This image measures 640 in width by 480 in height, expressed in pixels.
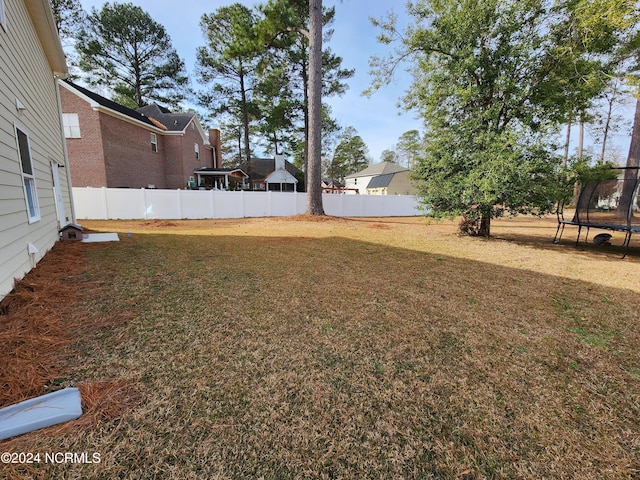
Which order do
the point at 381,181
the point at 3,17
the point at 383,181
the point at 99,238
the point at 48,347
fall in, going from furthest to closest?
the point at 381,181 → the point at 383,181 → the point at 99,238 → the point at 3,17 → the point at 48,347

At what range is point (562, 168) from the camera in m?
6.30

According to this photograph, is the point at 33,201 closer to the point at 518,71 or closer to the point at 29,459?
the point at 29,459

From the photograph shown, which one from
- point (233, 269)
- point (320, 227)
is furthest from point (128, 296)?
point (320, 227)

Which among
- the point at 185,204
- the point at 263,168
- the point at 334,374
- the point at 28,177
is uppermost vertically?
the point at 263,168

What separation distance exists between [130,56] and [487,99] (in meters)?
27.0

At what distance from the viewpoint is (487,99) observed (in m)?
7.06

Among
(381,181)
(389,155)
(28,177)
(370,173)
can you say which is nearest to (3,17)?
(28,177)

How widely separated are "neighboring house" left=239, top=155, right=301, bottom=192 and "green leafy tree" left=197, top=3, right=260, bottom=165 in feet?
16.3

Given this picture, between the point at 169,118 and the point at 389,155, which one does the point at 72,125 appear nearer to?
the point at 169,118

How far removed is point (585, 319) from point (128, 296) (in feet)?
16.0

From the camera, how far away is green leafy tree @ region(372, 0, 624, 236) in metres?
6.20

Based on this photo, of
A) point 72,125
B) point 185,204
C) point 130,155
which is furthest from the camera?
point 130,155

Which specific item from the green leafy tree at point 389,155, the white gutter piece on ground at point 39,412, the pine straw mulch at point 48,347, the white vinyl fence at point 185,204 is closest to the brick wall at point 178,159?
the white vinyl fence at point 185,204

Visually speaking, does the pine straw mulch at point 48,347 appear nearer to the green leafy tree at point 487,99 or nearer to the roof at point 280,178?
the green leafy tree at point 487,99
